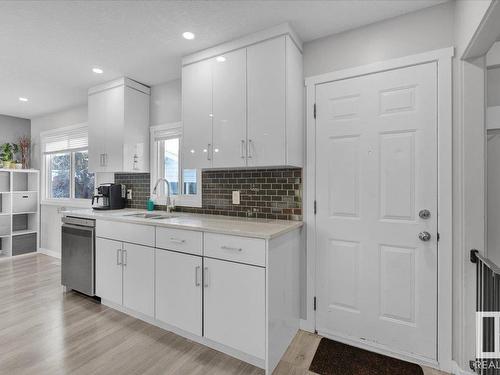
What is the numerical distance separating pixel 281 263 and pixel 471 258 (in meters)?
1.23

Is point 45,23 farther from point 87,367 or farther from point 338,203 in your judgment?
point 338,203

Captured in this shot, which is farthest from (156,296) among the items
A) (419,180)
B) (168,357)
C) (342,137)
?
(419,180)

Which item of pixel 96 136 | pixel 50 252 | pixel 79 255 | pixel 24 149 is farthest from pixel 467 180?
pixel 24 149

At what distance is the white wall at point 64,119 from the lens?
11.1 ft

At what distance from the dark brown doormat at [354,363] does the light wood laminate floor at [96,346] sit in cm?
7

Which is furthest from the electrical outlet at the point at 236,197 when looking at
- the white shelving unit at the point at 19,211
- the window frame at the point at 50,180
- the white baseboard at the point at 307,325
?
the white shelving unit at the point at 19,211

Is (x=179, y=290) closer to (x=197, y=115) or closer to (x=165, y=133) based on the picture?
(x=197, y=115)

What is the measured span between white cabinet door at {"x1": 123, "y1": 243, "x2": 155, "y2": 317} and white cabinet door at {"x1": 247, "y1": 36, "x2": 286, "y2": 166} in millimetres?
1309

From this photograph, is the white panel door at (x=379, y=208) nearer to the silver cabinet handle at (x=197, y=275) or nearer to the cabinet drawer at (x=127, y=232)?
the silver cabinet handle at (x=197, y=275)

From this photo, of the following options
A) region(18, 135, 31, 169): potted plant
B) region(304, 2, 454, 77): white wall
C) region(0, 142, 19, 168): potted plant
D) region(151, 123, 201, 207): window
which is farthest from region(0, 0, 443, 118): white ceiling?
region(18, 135, 31, 169): potted plant

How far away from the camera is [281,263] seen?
2035mm

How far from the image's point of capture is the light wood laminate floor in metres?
A: 1.91

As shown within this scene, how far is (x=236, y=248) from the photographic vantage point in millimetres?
1943

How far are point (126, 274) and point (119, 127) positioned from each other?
178 centimetres
